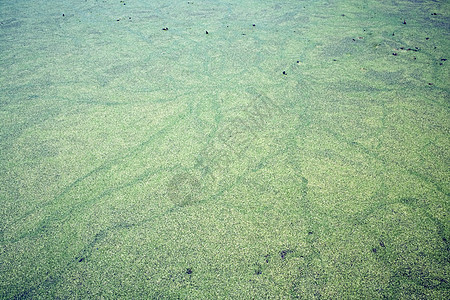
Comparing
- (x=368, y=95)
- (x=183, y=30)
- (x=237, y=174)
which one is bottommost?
(x=237, y=174)

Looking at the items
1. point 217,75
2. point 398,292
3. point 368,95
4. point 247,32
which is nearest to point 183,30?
point 247,32

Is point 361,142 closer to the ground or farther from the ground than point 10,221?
farther from the ground

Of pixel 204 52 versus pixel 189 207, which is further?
pixel 204 52

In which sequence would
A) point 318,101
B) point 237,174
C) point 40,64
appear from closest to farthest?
1. point 237,174
2. point 318,101
3. point 40,64

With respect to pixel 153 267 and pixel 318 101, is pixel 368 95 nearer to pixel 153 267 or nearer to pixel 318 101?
pixel 318 101

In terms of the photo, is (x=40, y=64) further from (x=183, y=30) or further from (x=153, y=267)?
(x=153, y=267)

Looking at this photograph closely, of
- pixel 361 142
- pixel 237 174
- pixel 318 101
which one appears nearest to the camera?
pixel 237 174

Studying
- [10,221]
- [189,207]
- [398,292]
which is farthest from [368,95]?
[10,221]
